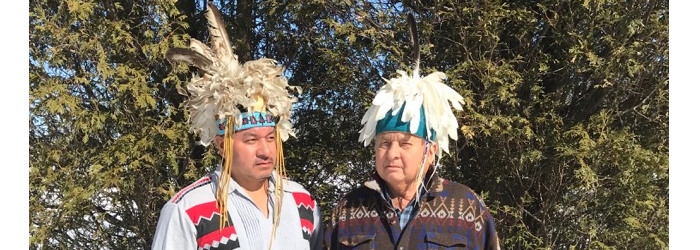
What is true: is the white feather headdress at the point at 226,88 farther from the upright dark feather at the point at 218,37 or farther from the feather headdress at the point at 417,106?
the feather headdress at the point at 417,106

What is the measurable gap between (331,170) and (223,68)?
193 centimetres

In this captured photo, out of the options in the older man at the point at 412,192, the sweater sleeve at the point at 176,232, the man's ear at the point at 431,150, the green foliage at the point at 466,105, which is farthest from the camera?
the green foliage at the point at 466,105

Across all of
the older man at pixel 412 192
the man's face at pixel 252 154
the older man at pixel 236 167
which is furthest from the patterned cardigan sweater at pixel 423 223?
the man's face at pixel 252 154

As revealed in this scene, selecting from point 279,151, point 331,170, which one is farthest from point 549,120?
point 279,151

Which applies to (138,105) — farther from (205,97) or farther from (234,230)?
(234,230)

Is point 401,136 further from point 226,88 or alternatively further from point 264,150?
point 226,88

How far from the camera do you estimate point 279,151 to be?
2623 millimetres

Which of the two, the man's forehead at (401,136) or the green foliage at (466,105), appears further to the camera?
the green foliage at (466,105)

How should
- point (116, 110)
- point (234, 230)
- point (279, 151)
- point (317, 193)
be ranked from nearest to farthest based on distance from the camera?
point (234, 230) → point (279, 151) → point (116, 110) → point (317, 193)

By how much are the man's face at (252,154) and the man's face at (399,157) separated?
0.48m

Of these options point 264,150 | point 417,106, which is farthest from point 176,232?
point 417,106

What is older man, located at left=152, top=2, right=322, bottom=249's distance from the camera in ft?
7.82

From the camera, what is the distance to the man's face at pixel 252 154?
2492 mm

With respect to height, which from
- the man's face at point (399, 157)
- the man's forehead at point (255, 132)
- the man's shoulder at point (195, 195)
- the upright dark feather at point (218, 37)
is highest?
the upright dark feather at point (218, 37)
